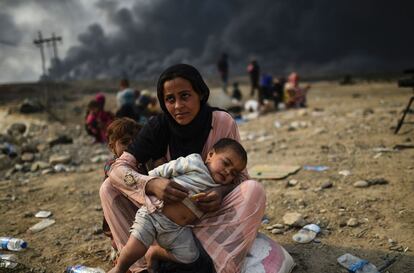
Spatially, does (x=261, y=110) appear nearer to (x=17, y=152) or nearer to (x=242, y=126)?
(x=242, y=126)

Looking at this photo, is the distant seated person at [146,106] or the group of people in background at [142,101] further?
the distant seated person at [146,106]

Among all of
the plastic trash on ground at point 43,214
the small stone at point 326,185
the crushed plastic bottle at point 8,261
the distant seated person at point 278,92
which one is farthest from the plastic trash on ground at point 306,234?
the distant seated person at point 278,92

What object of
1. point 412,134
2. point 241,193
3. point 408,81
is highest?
point 408,81

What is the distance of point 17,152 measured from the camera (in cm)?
777

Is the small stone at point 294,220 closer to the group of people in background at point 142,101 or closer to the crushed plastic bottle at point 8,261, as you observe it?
the crushed plastic bottle at point 8,261

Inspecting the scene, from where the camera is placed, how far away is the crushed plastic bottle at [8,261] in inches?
111

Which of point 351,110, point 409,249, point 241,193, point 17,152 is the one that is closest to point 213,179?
point 241,193

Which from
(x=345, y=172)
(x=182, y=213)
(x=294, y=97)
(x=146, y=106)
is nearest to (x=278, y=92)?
(x=294, y=97)

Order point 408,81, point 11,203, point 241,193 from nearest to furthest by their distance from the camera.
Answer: point 241,193 < point 11,203 < point 408,81

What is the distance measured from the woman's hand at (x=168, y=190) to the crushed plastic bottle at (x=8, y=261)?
1513mm

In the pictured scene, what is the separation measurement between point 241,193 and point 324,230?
51.7 inches

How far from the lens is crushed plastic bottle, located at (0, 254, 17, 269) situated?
2.81 meters

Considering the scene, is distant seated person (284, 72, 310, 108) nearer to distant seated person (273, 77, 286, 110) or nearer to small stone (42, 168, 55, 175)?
distant seated person (273, 77, 286, 110)

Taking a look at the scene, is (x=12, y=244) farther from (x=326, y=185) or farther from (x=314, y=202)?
(x=326, y=185)
